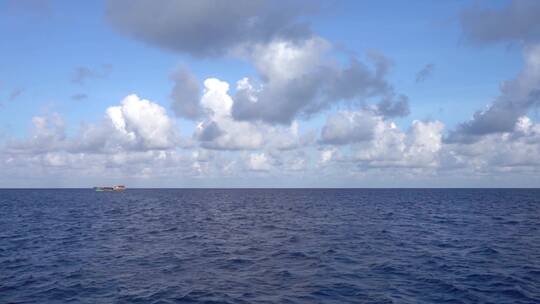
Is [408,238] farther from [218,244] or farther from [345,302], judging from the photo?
[345,302]

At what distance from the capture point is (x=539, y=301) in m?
24.6

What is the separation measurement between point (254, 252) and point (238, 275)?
31.6 feet

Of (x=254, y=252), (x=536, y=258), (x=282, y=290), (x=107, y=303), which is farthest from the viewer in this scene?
(x=254, y=252)

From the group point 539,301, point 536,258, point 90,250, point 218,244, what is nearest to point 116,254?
point 90,250

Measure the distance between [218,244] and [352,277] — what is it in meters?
19.5

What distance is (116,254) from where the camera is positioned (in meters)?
39.0

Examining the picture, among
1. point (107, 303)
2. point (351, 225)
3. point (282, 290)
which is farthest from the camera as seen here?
point (351, 225)

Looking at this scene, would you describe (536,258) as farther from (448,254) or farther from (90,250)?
(90,250)

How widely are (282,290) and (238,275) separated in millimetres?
5186

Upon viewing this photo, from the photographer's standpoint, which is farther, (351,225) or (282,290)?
(351,225)

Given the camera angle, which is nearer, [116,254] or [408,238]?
[116,254]

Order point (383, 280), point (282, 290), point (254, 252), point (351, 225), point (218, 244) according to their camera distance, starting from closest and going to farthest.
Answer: point (282, 290) → point (383, 280) → point (254, 252) → point (218, 244) → point (351, 225)

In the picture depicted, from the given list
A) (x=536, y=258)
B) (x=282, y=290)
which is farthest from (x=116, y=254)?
(x=536, y=258)

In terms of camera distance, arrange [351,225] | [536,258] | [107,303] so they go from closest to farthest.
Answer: [107,303]
[536,258]
[351,225]
